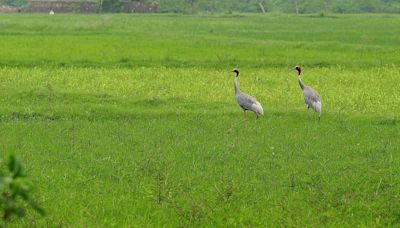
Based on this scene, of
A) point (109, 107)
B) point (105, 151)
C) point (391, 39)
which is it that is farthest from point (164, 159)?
point (391, 39)

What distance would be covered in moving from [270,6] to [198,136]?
49.5m

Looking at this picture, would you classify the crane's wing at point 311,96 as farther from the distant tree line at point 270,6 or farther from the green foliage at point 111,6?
the green foliage at point 111,6

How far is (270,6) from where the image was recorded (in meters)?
58.0

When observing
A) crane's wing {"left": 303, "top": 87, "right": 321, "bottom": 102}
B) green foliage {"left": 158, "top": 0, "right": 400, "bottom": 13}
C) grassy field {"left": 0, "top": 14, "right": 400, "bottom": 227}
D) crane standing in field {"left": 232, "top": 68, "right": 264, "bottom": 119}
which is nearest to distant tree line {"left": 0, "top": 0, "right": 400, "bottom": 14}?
green foliage {"left": 158, "top": 0, "right": 400, "bottom": 13}

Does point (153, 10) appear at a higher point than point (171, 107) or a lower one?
higher

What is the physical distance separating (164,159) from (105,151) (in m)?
0.90

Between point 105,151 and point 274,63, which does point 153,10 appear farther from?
point 105,151

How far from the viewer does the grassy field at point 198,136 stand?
6461mm

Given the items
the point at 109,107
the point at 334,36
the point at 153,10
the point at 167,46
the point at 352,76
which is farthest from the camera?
the point at 153,10

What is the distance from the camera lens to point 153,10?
2041 inches

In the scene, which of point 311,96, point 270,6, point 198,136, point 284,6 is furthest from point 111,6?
point 198,136

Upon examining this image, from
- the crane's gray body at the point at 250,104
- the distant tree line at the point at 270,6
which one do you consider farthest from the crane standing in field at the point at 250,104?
the distant tree line at the point at 270,6

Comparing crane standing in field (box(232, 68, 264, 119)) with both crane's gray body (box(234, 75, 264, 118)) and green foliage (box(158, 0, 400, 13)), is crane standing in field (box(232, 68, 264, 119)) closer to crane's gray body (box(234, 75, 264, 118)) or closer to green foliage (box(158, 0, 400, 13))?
crane's gray body (box(234, 75, 264, 118))

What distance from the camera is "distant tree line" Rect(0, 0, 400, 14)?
170 ft
